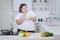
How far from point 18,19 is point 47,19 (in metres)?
0.28

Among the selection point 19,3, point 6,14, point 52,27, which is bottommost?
point 52,27

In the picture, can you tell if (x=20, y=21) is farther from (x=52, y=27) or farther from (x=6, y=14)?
(x=52, y=27)

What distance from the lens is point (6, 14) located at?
A: 1272 millimetres

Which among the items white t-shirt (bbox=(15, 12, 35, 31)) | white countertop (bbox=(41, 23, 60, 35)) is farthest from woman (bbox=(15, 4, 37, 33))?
white countertop (bbox=(41, 23, 60, 35))

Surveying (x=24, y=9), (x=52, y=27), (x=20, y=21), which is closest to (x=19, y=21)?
(x=20, y=21)

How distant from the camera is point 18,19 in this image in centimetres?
126

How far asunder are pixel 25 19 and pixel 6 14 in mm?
193

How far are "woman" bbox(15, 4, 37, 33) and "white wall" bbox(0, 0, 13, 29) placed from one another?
8 cm

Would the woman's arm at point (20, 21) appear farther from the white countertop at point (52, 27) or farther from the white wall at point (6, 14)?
the white countertop at point (52, 27)

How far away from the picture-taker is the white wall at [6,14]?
123 centimetres

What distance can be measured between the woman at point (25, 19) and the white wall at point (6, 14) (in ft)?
0.25

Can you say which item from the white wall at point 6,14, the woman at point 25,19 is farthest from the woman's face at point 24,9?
the white wall at point 6,14

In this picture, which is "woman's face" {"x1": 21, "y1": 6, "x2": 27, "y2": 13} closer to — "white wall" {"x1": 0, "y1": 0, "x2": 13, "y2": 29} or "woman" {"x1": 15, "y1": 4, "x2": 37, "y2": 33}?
"woman" {"x1": 15, "y1": 4, "x2": 37, "y2": 33}

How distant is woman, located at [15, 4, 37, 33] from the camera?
1.25 m
